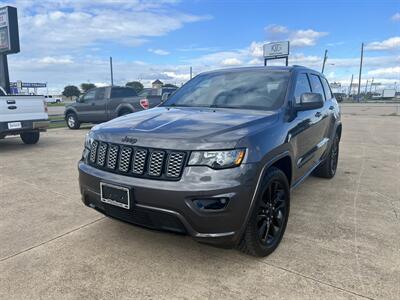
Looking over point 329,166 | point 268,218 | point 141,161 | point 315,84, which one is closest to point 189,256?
point 268,218

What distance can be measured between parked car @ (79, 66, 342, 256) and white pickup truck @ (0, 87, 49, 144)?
5.77m

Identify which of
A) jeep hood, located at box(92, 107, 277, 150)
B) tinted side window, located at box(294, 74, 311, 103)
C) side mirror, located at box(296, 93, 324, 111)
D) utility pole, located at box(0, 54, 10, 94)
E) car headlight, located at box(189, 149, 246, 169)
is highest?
utility pole, located at box(0, 54, 10, 94)

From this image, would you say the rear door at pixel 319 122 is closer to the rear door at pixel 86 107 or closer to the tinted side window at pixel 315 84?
the tinted side window at pixel 315 84

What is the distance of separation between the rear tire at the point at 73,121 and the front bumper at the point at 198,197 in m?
12.8

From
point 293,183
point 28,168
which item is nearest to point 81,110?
point 28,168

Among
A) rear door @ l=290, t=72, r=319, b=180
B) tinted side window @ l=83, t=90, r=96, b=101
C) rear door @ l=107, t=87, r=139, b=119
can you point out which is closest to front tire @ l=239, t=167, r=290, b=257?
rear door @ l=290, t=72, r=319, b=180

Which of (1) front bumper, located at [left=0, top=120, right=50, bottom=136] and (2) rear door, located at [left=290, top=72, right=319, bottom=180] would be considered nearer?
(2) rear door, located at [left=290, top=72, right=319, bottom=180]

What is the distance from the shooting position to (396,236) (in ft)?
11.5

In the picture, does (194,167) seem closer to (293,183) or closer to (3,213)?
(293,183)

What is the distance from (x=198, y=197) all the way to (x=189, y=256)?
845mm

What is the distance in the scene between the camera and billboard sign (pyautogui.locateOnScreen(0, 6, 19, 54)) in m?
17.3

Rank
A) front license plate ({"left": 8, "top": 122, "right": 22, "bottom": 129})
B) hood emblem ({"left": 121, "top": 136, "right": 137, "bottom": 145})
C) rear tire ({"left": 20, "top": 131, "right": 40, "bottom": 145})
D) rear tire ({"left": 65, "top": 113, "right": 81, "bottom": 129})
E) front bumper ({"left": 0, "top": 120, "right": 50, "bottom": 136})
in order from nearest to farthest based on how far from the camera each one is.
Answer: hood emblem ({"left": 121, "top": 136, "right": 137, "bottom": 145})
front bumper ({"left": 0, "top": 120, "right": 50, "bottom": 136})
front license plate ({"left": 8, "top": 122, "right": 22, "bottom": 129})
rear tire ({"left": 20, "top": 131, "right": 40, "bottom": 145})
rear tire ({"left": 65, "top": 113, "right": 81, "bottom": 129})

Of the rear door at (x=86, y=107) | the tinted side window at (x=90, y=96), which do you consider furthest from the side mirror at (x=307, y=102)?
the tinted side window at (x=90, y=96)

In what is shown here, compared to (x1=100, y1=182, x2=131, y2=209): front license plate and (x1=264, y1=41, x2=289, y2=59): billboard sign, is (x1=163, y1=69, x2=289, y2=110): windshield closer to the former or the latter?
(x1=100, y1=182, x2=131, y2=209): front license plate
